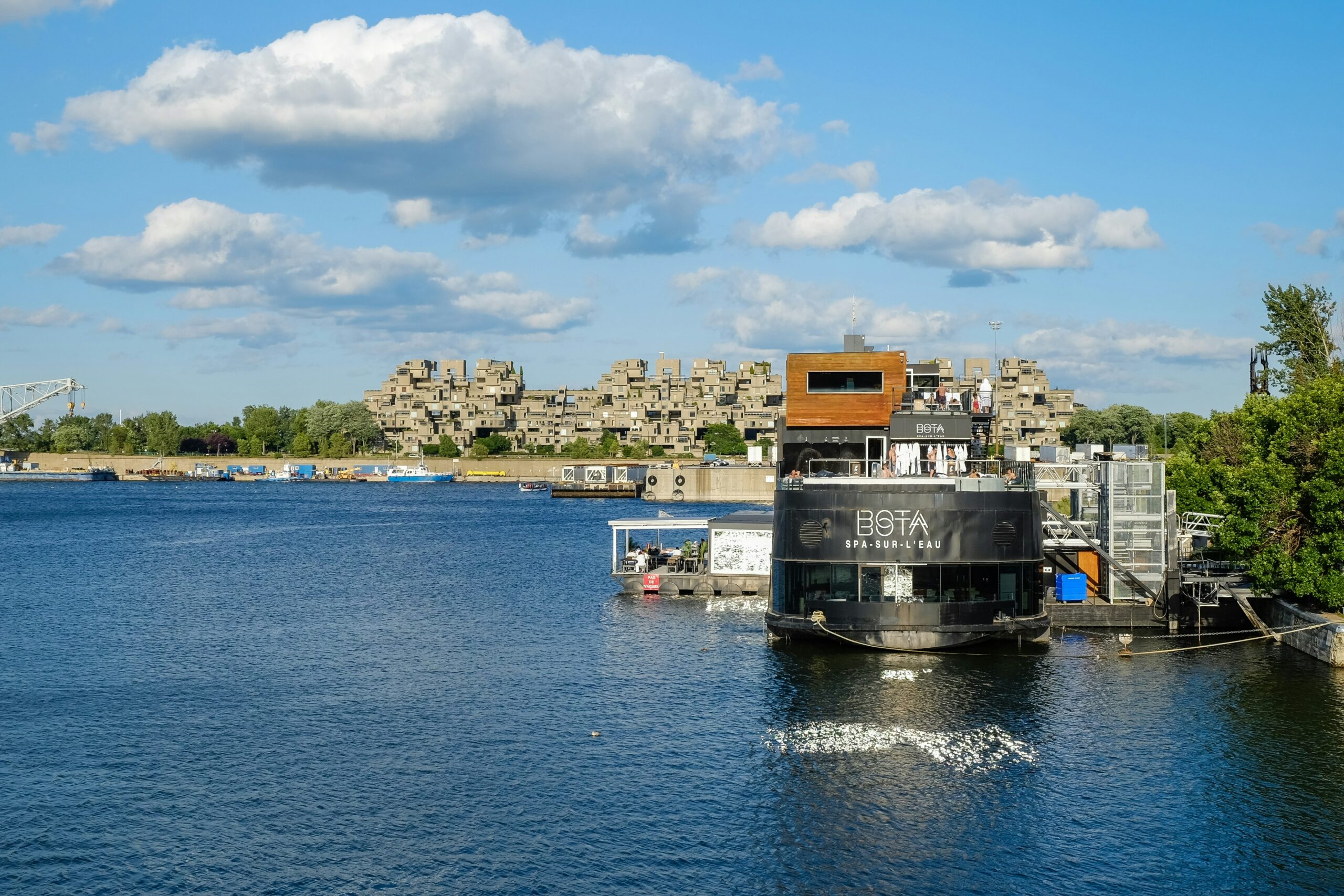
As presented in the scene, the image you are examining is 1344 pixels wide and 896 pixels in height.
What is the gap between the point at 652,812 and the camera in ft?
101

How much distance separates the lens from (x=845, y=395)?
2068 inches

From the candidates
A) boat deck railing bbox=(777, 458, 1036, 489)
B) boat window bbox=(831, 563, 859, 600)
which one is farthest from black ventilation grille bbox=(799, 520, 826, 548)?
boat deck railing bbox=(777, 458, 1036, 489)

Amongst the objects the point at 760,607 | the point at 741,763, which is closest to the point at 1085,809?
the point at 741,763

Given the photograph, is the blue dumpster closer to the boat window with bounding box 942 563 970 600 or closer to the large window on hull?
the large window on hull

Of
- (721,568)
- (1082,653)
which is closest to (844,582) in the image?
(1082,653)

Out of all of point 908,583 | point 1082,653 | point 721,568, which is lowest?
point 1082,653

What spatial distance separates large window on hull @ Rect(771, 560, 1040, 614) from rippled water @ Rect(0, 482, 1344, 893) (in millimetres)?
2703

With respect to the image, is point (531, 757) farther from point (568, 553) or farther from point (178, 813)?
point (568, 553)

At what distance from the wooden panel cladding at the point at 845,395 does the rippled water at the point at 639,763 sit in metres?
10.3

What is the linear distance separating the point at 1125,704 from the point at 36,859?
110ft

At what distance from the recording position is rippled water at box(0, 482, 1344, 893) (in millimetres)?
27219

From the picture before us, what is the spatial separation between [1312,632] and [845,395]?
21655 mm

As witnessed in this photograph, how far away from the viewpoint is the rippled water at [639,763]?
89.3 ft

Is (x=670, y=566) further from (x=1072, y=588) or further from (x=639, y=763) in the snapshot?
(x=639, y=763)
